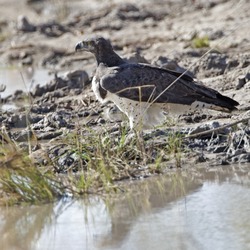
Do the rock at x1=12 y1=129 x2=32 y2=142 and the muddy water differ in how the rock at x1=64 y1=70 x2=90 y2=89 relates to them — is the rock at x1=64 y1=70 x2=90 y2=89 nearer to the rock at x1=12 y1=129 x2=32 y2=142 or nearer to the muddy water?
the rock at x1=12 y1=129 x2=32 y2=142

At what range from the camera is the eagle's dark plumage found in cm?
912

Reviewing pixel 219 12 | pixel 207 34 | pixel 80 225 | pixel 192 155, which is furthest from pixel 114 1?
pixel 80 225

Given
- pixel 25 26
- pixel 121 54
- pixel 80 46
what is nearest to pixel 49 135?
pixel 80 46

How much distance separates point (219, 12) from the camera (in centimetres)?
1577

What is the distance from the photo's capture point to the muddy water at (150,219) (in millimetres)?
6105

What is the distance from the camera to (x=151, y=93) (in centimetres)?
921

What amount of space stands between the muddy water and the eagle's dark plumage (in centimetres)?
156

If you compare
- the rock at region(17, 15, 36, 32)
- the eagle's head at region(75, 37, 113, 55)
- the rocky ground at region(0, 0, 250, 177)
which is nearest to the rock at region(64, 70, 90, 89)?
the rocky ground at region(0, 0, 250, 177)

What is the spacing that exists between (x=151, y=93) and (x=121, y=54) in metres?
5.13

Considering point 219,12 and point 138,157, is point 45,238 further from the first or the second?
point 219,12

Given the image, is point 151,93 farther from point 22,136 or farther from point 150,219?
point 150,219

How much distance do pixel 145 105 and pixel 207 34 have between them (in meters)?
4.63

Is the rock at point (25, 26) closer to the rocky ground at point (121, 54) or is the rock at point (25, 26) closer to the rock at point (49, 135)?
the rocky ground at point (121, 54)

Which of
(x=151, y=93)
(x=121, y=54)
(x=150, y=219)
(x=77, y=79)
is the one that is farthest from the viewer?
(x=121, y=54)
